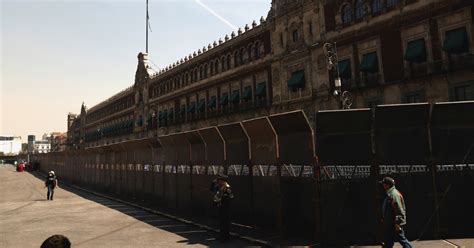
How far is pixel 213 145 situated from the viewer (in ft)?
43.0

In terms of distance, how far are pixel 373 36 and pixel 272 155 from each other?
1973cm

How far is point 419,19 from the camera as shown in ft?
77.5

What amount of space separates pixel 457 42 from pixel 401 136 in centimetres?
1587

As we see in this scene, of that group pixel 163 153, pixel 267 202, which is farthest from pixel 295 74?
pixel 267 202

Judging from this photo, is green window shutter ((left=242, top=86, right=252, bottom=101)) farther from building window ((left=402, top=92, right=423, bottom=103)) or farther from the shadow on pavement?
the shadow on pavement

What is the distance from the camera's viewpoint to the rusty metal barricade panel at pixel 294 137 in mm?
9273

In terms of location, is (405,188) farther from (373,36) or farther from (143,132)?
(143,132)

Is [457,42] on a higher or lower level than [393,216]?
higher

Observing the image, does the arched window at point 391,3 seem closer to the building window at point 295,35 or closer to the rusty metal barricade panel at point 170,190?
the building window at point 295,35

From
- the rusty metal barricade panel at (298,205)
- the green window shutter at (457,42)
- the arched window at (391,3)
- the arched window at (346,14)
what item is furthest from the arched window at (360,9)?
the rusty metal barricade panel at (298,205)

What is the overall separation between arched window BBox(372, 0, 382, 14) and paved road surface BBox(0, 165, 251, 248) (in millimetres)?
21077

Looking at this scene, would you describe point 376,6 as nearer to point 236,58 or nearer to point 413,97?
point 413,97

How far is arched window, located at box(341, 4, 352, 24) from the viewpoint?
1109 inches

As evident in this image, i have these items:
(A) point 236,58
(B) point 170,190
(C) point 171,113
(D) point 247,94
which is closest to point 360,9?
(D) point 247,94
